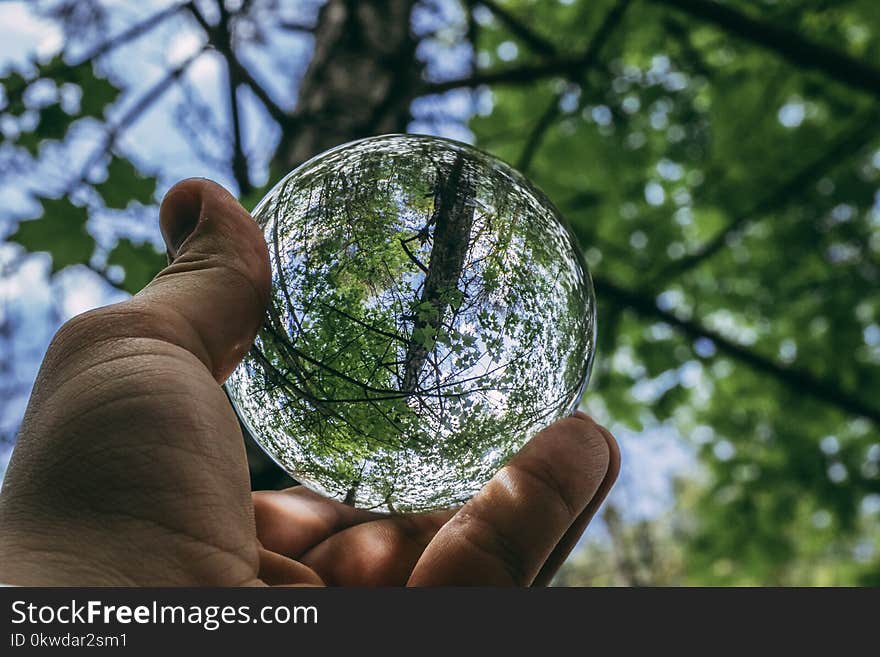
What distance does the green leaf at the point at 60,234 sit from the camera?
8.25 ft

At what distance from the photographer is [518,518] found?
5.29ft

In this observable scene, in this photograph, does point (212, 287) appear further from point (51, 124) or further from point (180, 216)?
point (51, 124)

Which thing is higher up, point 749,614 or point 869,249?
point 869,249

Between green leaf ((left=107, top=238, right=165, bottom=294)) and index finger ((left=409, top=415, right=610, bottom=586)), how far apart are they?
5.18 feet

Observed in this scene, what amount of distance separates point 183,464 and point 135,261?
1.46 meters

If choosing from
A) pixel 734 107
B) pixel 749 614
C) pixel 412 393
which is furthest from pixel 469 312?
pixel 734 107


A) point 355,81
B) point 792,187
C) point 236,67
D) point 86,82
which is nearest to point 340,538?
point 86,82

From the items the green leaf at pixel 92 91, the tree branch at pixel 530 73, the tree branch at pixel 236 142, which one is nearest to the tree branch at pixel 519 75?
the tree branch at pixel 530 73

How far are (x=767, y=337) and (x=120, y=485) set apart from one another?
5461 mm

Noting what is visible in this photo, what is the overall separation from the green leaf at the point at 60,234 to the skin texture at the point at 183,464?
0.82 m

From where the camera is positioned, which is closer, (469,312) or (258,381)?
(469,312)

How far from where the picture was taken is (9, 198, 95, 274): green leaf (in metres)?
2.51

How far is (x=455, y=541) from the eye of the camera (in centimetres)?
164

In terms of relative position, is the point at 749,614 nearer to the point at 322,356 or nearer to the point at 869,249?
the point at 322,356
